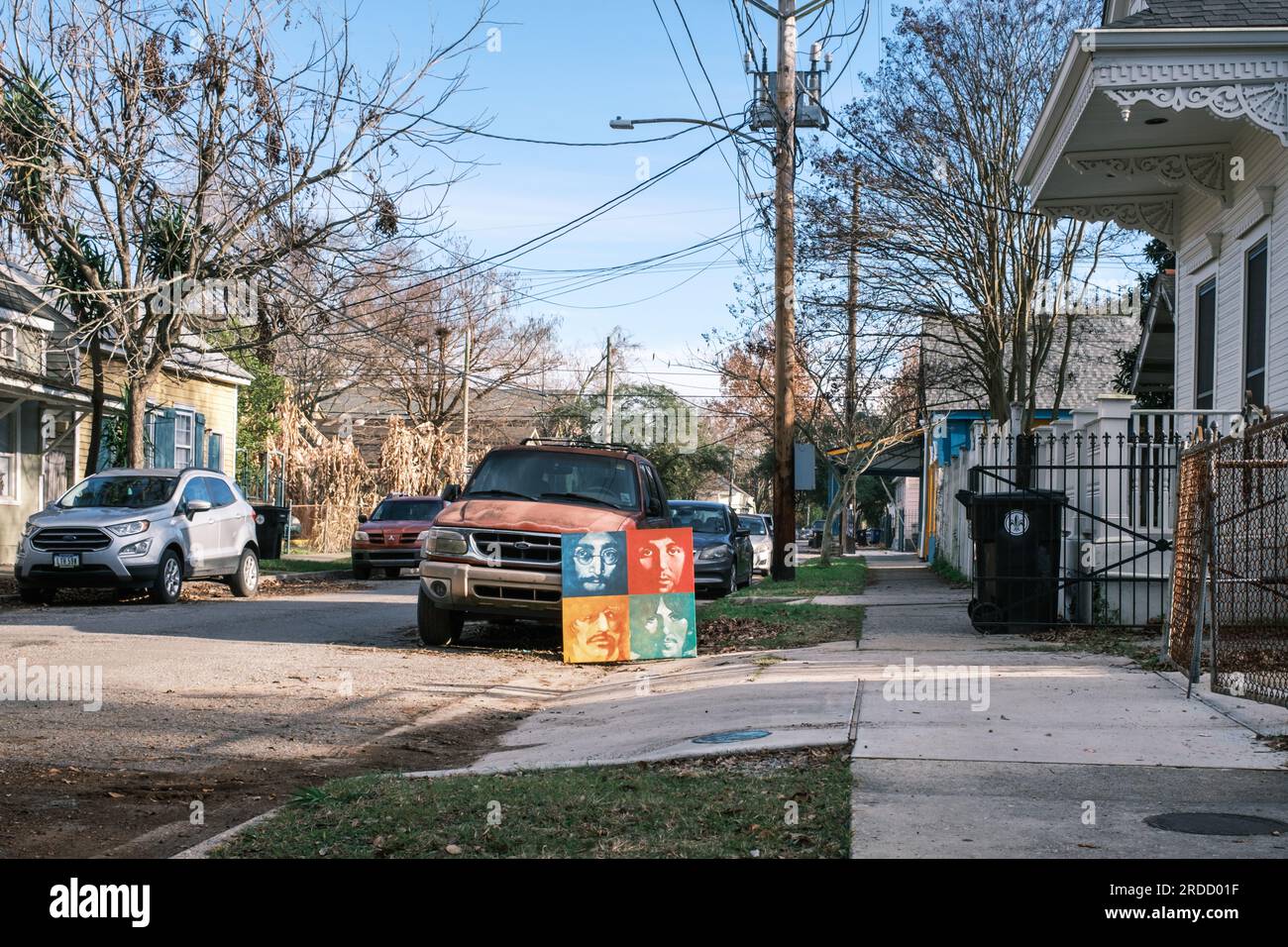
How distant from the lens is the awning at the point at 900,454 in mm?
39281

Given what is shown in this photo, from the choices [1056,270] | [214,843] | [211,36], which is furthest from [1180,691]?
[1056,270]

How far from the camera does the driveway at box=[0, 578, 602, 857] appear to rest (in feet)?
20.2

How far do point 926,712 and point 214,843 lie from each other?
4.50 m

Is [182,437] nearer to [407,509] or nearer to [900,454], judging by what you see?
[407,509]

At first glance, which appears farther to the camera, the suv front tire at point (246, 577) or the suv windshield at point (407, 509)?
the suv windshield at point (407, 509)

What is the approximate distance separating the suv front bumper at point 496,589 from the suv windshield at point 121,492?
6.63 metres

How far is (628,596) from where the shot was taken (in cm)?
1252

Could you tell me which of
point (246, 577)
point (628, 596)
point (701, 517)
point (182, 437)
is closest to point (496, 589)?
point (628, 596)

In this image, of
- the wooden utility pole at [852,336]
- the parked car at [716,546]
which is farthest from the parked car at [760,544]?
the parked car at [716,546]

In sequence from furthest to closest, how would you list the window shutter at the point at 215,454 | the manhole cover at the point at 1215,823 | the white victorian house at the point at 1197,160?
the window shutter at the point at 215,454 → the white victorian house at the point at 1197,160 → the manhole cover at the point at 1215,823

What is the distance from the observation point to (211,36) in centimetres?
1903

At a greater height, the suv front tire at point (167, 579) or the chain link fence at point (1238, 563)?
the chain link fence at point (1238, 563)

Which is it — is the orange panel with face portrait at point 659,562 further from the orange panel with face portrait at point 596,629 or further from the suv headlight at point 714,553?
the suv headlight at point 714,553

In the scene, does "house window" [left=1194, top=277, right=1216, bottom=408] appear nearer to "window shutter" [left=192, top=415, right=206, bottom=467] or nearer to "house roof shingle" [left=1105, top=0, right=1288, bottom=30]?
"house roof shingle" [left=1105, top=0, right=1288, bottom=30]
